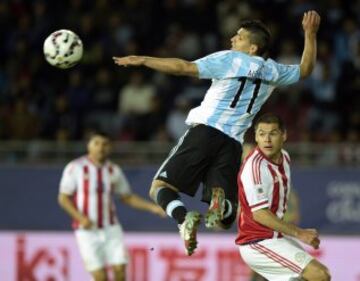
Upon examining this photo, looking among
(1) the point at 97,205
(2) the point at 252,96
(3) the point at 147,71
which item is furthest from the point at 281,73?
(3) the point at 147,71

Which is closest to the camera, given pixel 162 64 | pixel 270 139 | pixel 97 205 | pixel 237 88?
pixel 162 64

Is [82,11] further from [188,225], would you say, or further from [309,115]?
[188,225]

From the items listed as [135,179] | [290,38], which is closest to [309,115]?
[290,38]

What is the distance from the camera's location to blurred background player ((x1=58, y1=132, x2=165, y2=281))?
12055 millimetres

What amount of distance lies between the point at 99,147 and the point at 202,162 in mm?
3359

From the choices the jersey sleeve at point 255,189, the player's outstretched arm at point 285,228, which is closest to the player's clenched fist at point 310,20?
the jersey sleeve at point 255,189

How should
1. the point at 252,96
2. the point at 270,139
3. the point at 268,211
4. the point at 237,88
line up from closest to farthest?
the point at 268,211 < the point at 270,139 < the point at 237,88 < the point at 252,96

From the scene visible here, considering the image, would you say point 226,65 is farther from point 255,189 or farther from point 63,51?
point 63,51

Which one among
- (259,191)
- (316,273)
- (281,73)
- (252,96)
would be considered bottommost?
(316,273)

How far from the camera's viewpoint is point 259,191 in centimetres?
869

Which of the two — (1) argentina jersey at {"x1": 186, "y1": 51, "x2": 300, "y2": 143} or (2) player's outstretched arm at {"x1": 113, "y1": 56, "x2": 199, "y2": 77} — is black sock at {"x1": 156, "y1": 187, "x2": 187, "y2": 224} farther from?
(2) player's outstretched arm at {"x1": 113, "y1": 56, "x2": 199, "y2": 77}

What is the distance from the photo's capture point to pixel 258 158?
8.83m

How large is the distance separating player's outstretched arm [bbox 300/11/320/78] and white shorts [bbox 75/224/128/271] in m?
3.67

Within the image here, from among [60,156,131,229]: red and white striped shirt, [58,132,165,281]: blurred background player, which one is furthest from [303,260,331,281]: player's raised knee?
[60,156,131,229]: red and white striped shirt
